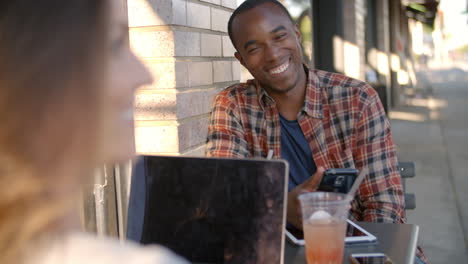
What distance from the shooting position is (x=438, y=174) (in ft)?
21.7

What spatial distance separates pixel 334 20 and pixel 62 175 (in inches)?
234

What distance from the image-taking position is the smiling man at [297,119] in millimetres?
2258

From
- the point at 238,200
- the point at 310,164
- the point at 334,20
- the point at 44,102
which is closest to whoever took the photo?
the point at 44,102

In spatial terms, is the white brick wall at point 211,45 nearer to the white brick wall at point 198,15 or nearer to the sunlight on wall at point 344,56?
the white brick wall at point 198,15

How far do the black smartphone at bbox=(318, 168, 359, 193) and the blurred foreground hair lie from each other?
3.70 feet

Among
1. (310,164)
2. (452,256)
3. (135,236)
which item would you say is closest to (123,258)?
(135,236)

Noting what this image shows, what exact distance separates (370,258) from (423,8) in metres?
17.1

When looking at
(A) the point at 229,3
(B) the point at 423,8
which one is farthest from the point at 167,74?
(B) the point at 423,8

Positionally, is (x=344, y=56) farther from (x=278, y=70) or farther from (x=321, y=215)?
(x=321, y=215)

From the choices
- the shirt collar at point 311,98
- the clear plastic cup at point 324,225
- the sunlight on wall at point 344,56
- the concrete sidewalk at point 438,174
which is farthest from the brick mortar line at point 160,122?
the sunlight on wall at point 344,56

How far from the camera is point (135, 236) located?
1432mm

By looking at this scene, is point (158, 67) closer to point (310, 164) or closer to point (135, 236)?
point (310, 164)

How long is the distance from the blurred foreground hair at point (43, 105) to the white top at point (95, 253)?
22 mm

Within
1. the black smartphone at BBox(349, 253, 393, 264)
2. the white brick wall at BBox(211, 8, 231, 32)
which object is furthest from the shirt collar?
the black smartphone at BBox(349, 253, 393, 264)
